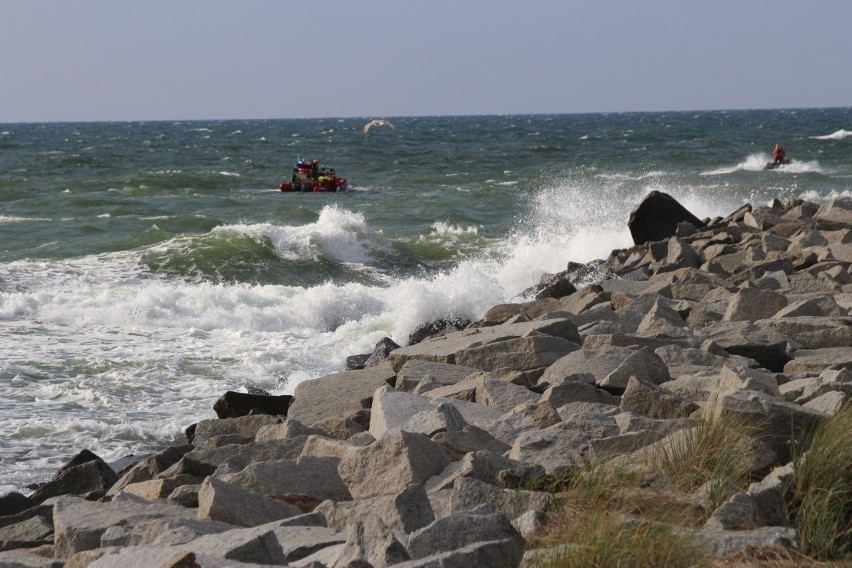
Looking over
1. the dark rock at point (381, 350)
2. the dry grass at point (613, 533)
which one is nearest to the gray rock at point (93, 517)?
the dry grass at point (613, 533)

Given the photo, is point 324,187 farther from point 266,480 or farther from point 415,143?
point 415,143

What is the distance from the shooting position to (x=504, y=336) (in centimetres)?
680

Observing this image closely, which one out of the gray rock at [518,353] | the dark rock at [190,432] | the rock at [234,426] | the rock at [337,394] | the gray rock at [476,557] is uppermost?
the gray rock at [476,557]

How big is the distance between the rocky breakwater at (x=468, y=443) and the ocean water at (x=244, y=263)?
1.82m

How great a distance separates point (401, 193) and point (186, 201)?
524 centimetres

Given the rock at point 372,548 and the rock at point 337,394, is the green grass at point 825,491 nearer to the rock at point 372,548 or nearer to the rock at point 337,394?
the rock at point 372,548

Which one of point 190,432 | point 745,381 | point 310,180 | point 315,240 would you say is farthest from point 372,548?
point 310,180

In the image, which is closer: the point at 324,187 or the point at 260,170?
the point at 324,187

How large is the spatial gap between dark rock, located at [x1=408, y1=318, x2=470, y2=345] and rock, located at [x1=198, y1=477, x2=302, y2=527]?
562 centimetres

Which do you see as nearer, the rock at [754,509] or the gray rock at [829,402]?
the rock at [754,509]

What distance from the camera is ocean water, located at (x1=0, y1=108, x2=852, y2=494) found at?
28.3 ft

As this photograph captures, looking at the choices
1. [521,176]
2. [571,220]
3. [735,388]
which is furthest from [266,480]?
[521,176]

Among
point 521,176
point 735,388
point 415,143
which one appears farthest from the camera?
point 415,143

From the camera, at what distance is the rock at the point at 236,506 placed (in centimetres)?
383
